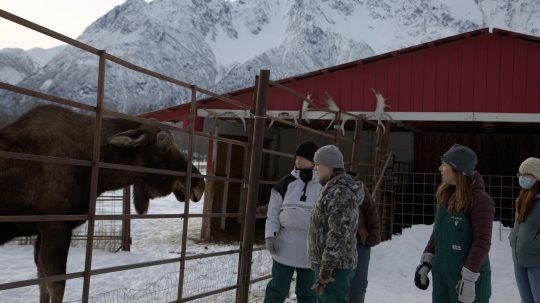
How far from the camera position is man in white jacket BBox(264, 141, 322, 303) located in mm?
3828

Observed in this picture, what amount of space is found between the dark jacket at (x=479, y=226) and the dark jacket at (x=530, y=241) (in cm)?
96

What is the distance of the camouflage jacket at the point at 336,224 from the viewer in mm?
3152

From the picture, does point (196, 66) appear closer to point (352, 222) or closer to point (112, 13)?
point (112, 13)

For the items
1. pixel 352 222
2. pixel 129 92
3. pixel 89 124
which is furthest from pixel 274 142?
pixel 129 92

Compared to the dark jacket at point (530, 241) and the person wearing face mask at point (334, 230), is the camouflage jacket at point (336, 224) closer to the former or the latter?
the person wearing face mask at point (334, 230)

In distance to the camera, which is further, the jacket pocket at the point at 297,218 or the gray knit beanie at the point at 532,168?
the gray knit beanie at the point at 532,168

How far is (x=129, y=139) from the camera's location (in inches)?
182

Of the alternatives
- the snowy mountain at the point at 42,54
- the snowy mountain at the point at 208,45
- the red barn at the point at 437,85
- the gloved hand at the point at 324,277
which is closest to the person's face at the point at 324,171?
the gloved hand at the point at 324,277

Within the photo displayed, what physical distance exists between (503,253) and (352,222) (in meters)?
6.55

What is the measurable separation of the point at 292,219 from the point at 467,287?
129 centimetres

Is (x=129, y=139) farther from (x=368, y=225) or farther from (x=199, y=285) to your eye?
(x=199, y=285)

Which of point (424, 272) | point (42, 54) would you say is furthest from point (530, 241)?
point (42, 54)

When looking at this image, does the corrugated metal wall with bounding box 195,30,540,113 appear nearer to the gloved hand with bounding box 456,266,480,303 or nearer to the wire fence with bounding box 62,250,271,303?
the wire fence with bounding box 62,250,271,303

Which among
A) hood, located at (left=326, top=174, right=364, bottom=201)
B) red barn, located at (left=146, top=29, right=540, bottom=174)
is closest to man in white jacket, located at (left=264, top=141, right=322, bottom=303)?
hood, located at (left=326, top=174, right=364, bottom=201)
